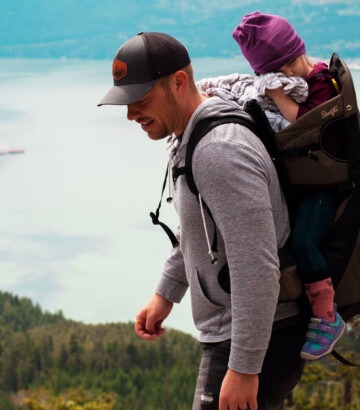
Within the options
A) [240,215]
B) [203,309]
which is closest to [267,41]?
[240,215]

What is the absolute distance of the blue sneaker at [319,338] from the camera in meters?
1.27

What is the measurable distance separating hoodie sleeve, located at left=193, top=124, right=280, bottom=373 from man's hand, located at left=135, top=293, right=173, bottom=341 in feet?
1.36

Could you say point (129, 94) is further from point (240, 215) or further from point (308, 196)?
point (308, 196)

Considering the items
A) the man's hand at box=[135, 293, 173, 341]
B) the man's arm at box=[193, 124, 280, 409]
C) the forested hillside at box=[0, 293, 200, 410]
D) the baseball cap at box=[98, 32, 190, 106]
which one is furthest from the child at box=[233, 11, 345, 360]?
the forested hillside at box=[0, 293, 200, 410]

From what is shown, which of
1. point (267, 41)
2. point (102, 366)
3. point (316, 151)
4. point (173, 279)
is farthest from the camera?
point (102, 366)

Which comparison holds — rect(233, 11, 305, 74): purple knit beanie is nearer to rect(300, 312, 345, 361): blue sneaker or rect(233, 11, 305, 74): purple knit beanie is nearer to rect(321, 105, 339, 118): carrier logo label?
rect(321, 105, 339, 118): carrier logo label

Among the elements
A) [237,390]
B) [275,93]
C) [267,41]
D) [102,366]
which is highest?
[267,41]

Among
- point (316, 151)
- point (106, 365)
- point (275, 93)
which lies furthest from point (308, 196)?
point (106, 365)

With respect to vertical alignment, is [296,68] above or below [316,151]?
above

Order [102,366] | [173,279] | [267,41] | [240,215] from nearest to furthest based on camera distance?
[240,215] < [267,41] < [173,279] < [102,366]

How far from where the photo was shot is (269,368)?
1274 mm

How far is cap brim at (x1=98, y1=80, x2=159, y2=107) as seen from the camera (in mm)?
1153

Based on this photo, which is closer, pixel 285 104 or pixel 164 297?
pixel 285 104

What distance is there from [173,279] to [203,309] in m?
0.25
